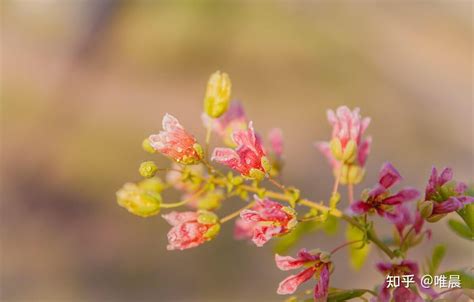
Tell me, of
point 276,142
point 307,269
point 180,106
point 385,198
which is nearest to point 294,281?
point 307,269

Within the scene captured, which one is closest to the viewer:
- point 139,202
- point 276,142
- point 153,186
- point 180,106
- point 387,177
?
point 387,177

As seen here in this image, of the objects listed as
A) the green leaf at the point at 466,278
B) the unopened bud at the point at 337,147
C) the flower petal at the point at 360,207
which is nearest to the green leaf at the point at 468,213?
the green leaf at the point at 466,278

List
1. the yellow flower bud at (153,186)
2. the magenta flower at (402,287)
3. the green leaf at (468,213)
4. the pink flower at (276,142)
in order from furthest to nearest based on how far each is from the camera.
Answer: the pink flower at (276,142) < the yellow flower bud at (153,186) < the green leaf at (468,213) < the magenta flower at (402,287)

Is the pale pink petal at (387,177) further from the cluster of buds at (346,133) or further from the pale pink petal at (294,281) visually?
the pale pink petal at (294,281)

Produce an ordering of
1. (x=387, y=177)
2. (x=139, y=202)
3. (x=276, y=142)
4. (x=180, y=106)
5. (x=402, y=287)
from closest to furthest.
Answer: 1. (x=402, y=287)
2. (x=387, y=177)
3. (x=139, y=202)
4. (x=276, y=142)
5. (x=180, y=106)

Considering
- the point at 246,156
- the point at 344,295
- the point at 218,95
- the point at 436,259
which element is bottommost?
the point at 344,295

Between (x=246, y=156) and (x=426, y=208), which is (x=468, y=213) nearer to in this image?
(x=426, y=208)

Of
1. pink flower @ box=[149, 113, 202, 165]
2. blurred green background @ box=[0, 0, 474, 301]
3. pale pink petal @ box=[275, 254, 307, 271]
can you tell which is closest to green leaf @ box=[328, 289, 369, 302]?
pale pink petal @ box=[275, 254, 307, 271]
